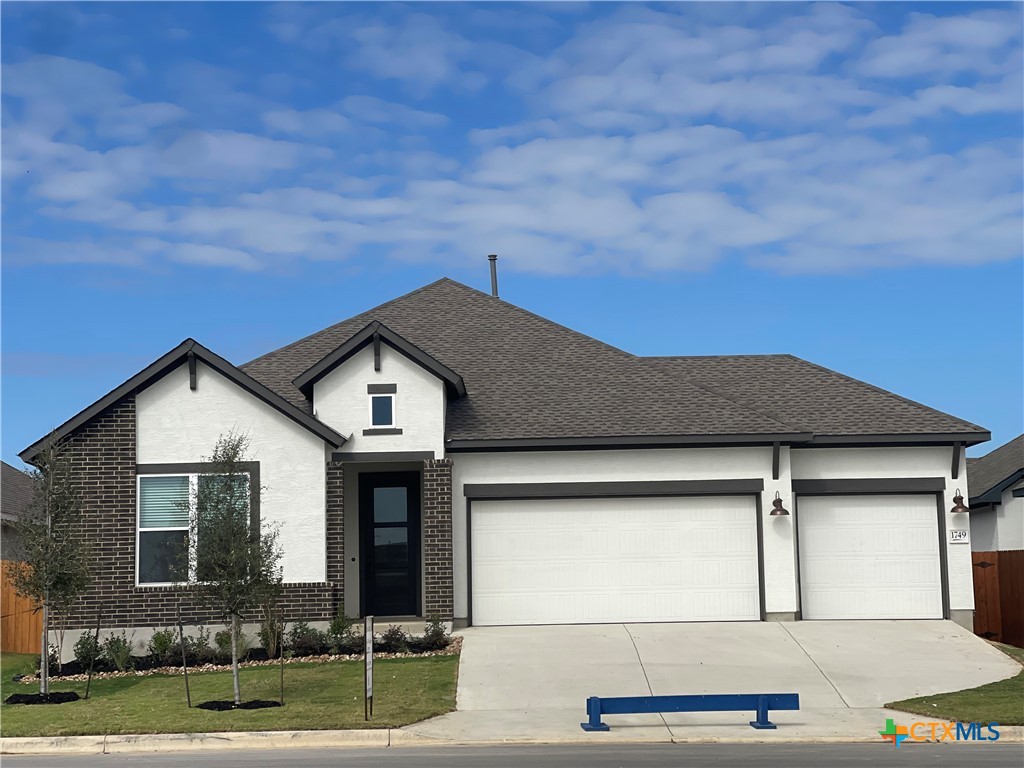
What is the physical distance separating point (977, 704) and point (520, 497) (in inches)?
346

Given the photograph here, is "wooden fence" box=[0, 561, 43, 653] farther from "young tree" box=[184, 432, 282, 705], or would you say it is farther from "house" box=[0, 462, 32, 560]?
"young tree" box=[184, 432, 282, 705]

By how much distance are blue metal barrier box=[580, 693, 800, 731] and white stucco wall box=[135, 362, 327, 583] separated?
7.69 meters

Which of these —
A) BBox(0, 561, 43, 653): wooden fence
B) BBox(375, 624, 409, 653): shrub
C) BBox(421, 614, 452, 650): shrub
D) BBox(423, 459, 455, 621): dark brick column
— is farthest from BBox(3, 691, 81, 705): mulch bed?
BBox(0, 561, 43, 653): wooden fence

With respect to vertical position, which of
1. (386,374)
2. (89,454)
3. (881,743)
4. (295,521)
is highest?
(386,374)

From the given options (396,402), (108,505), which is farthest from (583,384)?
(108,505)

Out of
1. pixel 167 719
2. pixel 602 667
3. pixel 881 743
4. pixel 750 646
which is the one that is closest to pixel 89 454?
pixel 167 719

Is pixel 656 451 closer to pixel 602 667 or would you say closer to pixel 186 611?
pixel 602 667

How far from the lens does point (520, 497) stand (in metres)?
20.9

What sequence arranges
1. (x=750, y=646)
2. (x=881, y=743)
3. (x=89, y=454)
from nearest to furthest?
(x=881, y=743) → (x=750, y=646) → (x=89, y=454)

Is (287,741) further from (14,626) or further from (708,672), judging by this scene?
(14,626)

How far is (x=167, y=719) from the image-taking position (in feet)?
→ 46.3

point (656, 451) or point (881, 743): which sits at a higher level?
point (656, 451)

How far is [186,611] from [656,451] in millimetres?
8765

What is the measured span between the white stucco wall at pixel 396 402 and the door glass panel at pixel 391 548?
7.14 feet
